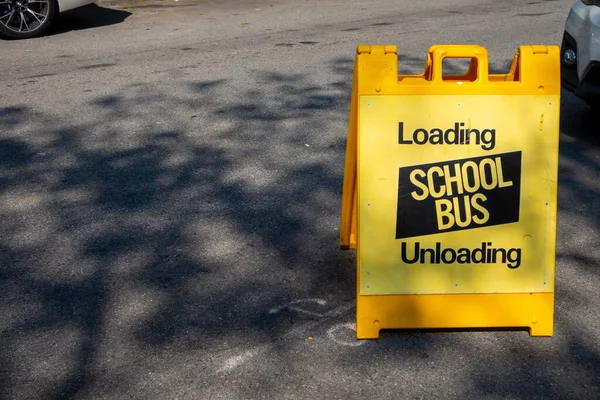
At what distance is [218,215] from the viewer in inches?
203

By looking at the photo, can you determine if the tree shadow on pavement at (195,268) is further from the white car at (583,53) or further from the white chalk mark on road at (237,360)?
the white car at (583,53)

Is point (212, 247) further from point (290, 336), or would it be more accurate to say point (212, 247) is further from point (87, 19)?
point (87, 19)

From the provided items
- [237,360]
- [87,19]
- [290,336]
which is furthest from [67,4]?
[237,360]

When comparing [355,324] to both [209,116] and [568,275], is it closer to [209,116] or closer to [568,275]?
[568,275]

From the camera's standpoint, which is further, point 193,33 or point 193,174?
point 193,33

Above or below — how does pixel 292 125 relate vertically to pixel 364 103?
below

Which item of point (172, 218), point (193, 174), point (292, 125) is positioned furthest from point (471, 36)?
point (172, 218)

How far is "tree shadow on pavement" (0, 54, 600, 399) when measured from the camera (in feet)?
11.4

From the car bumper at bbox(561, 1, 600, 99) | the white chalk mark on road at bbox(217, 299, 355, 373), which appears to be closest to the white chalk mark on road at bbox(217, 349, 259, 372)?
the white chalk mark on road at bbox(217, 299, 355, 373)

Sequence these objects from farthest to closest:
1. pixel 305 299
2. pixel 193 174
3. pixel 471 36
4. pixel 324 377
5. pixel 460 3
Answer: pixel 460 3, pixel 471 36, pixel 193 174, pixel 305 299, pixel 324 377

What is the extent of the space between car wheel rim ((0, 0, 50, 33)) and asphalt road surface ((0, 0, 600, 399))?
55.0 inches

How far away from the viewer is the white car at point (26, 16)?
10.7 m

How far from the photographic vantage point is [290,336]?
3760mm

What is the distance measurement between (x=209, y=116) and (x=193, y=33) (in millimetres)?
4207
